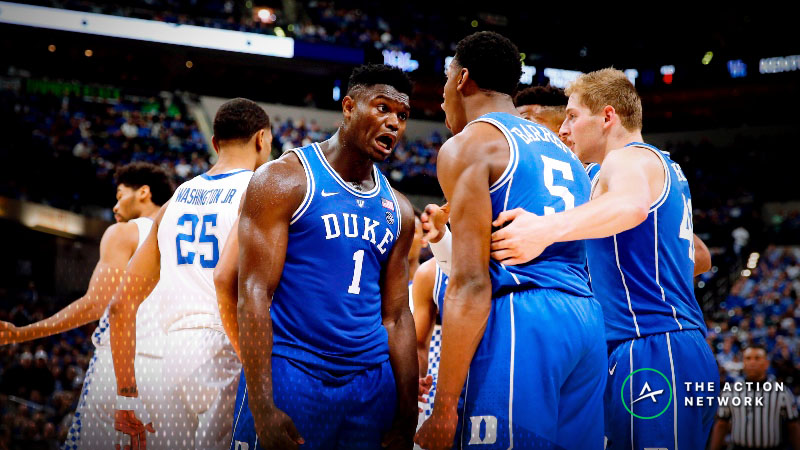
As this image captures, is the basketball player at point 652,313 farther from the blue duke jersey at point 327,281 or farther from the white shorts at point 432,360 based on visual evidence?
the white shorts at point 432,360

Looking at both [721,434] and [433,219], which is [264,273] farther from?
[721,434]

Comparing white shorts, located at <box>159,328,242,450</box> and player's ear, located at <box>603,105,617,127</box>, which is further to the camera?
white shorts, located at <box>159,328,242,450</box>

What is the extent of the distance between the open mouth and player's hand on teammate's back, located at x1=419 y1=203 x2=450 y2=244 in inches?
13.2

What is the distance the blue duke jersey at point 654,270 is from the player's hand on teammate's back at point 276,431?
4.85ft

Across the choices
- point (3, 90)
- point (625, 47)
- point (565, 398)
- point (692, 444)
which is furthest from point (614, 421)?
point (625, 47)

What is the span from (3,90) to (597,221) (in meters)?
20.6

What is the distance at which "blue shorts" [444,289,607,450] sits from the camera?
7.95 feet

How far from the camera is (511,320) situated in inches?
98.3

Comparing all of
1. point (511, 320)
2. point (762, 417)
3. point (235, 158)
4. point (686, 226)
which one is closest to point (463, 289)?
point (511, 320)

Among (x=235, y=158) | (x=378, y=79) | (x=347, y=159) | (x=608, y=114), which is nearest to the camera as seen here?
(x=347, y=159)

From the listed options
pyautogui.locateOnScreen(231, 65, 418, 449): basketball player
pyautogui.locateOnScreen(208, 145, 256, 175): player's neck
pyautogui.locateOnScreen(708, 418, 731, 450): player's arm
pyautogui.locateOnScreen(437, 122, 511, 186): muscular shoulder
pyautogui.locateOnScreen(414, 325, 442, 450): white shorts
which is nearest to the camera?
pyautogui.locateOnScreen(437, 122, 511, 186): muscular shoulder

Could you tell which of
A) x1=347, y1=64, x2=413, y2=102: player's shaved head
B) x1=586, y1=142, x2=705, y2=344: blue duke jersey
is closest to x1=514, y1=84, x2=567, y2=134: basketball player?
x1=586, y1=142, x2=705, y2=344: blue duke jersey

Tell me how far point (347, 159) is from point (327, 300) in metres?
0.60

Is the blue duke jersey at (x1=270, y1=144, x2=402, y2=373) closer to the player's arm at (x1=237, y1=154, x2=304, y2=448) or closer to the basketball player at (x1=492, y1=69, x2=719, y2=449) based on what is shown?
the player's arm at (x1=237, y1=154, x2=304, y2=448)
